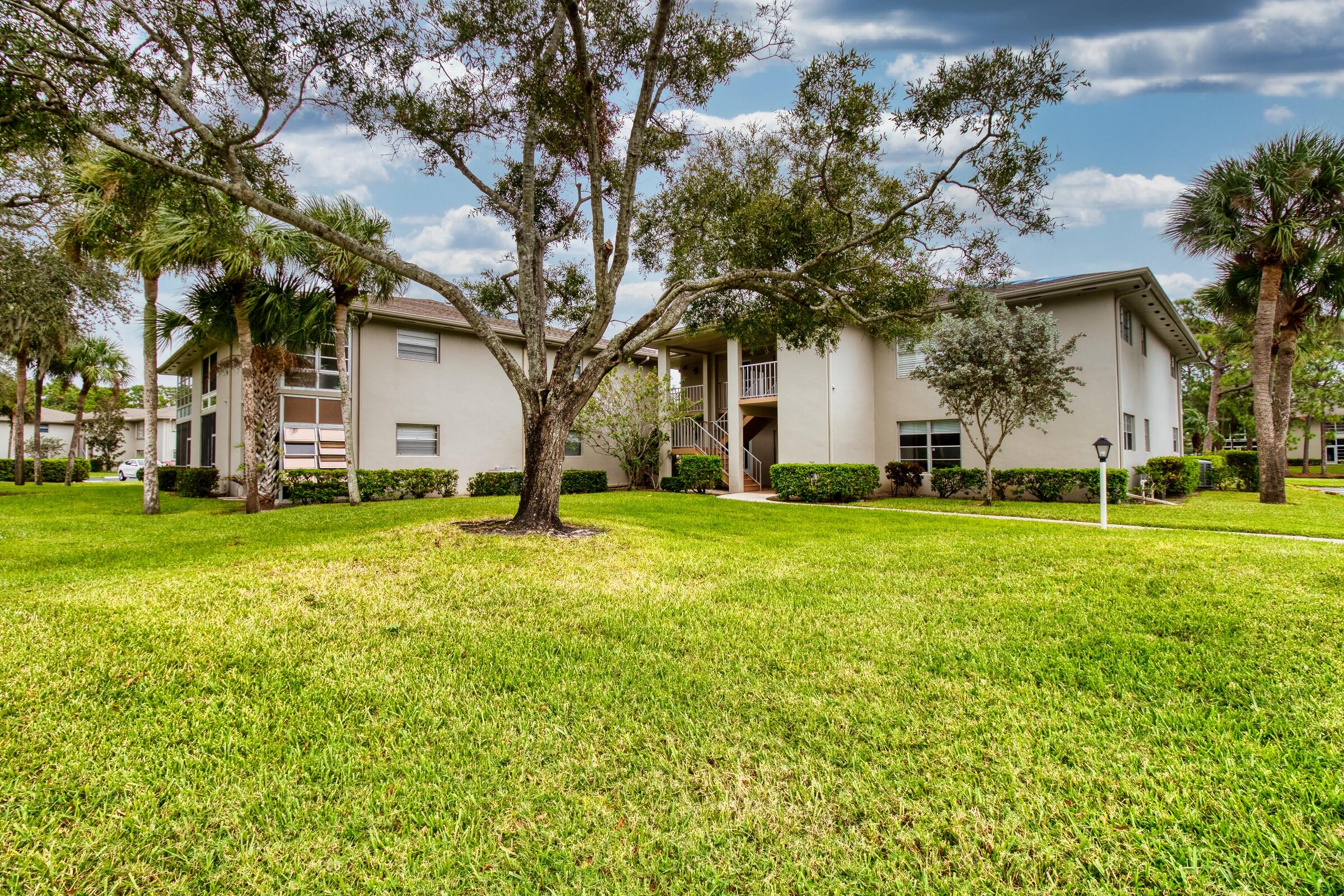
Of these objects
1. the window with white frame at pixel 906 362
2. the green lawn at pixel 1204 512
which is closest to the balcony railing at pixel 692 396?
the window with white frame at pixel 906 362

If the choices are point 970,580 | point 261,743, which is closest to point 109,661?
point 261,743

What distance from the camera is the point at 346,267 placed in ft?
42.1

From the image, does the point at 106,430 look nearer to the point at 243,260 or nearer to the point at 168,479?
the point at 168,479

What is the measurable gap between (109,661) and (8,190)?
12.3 m

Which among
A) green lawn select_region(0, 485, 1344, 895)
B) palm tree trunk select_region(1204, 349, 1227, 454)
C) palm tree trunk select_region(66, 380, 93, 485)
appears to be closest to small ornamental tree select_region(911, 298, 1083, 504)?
green lawn select_region(0, 485, 1344, 895)

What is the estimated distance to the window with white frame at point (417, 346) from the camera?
16641mm

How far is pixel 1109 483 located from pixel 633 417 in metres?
12.5

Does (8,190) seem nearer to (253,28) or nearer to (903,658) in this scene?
(253,28)

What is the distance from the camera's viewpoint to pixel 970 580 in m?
5.82

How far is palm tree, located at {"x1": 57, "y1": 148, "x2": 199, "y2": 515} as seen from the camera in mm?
7559

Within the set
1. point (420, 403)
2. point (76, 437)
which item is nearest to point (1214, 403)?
A: point (420, 403)

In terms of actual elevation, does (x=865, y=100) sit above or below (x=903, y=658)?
above

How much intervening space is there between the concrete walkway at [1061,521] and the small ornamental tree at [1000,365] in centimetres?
204

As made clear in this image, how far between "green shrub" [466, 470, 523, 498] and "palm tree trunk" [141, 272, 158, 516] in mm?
6848
